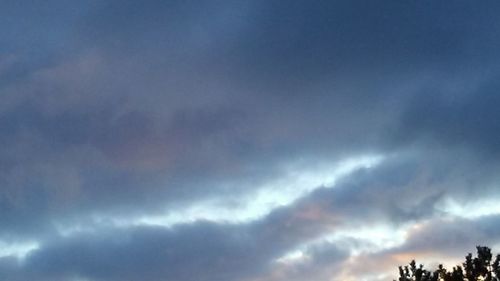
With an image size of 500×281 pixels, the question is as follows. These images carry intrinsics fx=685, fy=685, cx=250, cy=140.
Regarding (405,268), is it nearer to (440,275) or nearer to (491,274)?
(440,275)

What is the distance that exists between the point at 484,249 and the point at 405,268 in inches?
267

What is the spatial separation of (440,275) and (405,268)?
3.41m

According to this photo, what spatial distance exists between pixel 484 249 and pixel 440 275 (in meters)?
5.42

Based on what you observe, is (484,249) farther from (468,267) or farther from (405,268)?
(405,268)

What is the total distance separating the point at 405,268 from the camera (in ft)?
191

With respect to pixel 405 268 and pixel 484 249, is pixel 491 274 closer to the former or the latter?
pixel 484 249

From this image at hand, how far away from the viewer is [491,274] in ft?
180

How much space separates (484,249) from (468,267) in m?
1.99

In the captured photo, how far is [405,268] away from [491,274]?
7.01 metres

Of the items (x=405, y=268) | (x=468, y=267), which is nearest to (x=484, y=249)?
(x=468, y=267)

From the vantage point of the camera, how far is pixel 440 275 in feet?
194

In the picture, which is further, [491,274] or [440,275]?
[440,275]

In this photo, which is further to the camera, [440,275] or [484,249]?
[440,275]

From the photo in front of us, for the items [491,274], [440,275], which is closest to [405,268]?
[440,275]
